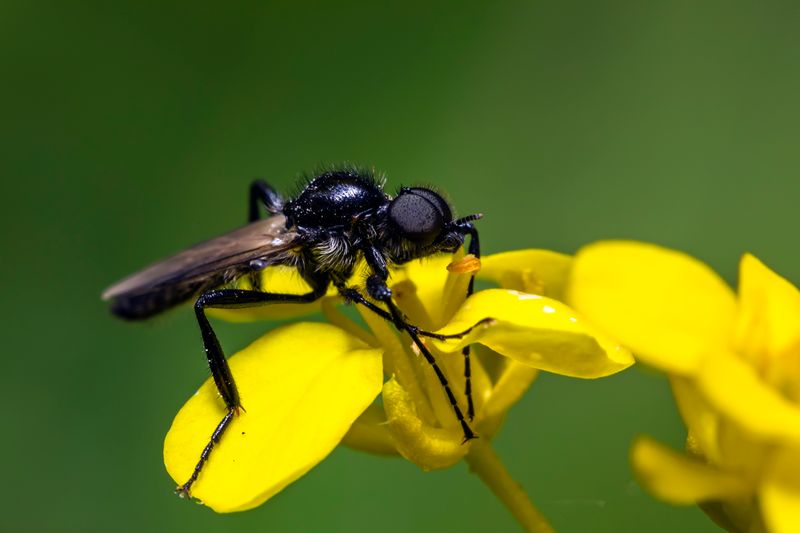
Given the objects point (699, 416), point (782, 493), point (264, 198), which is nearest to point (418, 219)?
point (264, 198)

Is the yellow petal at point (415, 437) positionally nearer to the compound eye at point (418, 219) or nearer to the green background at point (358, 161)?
the compound eye at point (418, 219)

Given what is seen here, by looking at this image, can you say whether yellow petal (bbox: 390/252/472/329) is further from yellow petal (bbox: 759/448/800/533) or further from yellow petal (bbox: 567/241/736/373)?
yellow petal (bbox: 759/448/800/533)

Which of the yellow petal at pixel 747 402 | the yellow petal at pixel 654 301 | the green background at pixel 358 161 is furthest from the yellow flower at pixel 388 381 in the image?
the green background at pixel 358 161

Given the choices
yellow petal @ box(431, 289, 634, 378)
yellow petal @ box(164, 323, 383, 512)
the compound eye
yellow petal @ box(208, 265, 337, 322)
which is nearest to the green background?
yellow petal @ box(208, 265, 337, 322)

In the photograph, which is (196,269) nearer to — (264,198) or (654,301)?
(264,198)

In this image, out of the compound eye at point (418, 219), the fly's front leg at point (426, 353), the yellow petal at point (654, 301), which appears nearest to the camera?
the yellow petal at point (654, 301)

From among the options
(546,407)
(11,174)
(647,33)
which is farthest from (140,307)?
(647,33)
